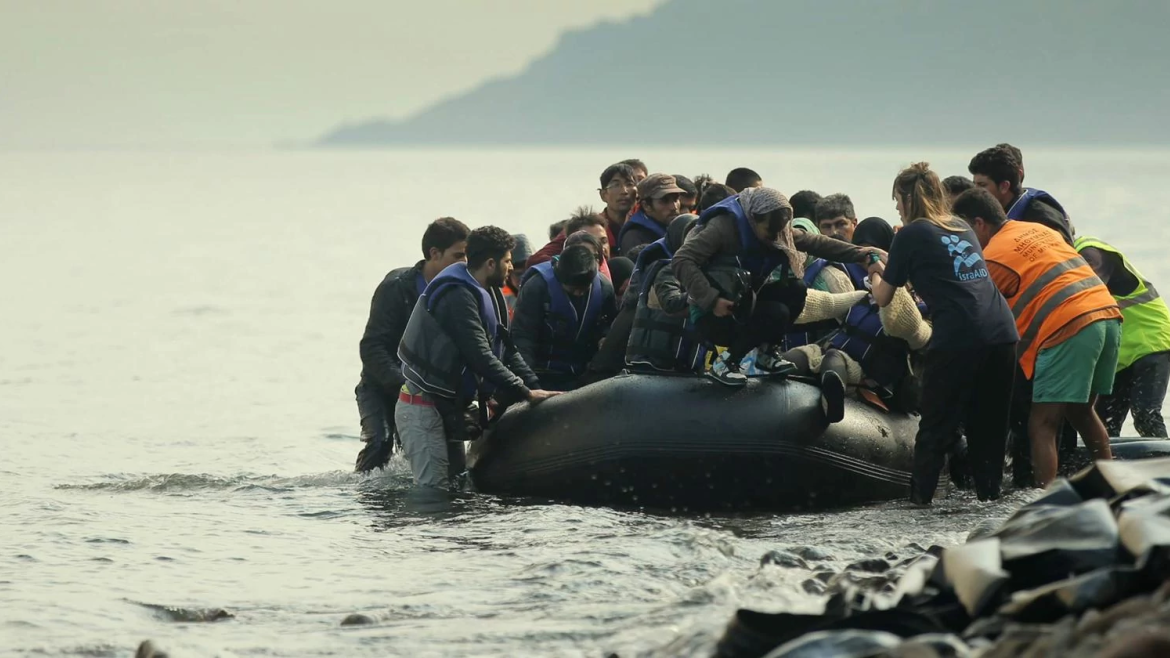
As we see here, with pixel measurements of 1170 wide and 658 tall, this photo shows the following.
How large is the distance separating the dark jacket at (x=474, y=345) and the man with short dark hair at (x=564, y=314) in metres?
0.41

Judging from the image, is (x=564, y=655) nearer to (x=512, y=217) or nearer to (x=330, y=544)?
(x=330, y=544)

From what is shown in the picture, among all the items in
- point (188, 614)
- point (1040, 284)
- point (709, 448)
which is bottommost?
point (188, 614)

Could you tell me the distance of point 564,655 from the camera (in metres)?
6.54

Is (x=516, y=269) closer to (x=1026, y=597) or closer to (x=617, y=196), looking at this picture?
(x=617, y=196)

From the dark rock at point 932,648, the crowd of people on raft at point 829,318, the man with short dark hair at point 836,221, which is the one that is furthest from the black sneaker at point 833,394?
the dark rock at point 932,648

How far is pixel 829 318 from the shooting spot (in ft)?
30.9

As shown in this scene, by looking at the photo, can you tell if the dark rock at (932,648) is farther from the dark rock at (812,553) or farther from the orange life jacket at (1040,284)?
the orange life jacket at (1040,284)

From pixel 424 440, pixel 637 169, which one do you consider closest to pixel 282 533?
pixel 424 440

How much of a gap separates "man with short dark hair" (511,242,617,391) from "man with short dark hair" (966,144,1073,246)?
95.7 inches

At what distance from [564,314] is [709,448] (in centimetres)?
156

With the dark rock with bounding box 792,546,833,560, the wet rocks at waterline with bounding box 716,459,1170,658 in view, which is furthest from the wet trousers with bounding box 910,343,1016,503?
the wet rocks at waterline with bounding box 716,459,1170,658

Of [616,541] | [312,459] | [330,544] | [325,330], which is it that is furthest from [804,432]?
[325,330]

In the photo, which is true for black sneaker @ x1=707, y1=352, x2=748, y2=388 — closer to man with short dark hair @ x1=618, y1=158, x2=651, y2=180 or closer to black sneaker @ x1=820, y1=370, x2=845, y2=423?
black sneaker @ x1=820, y1=370, x2=845, y2=423

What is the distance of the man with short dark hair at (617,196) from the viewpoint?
1156cm
